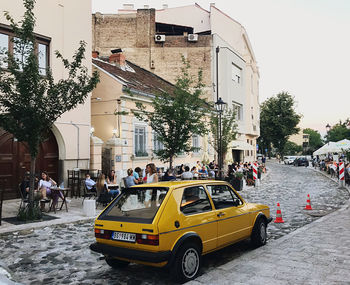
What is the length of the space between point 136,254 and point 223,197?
6.99 ft

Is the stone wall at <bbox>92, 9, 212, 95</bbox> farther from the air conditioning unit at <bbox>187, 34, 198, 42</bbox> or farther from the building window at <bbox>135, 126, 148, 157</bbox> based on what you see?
the building window at <bbox>135, 126, 148, 157</bbox>

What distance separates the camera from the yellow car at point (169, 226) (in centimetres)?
454

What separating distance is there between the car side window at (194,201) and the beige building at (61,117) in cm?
974

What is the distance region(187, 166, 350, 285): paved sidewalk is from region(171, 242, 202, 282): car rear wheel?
0.43ft

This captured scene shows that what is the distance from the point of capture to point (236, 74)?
32844 mm

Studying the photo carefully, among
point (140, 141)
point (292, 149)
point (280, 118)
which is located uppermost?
point (280, 118)

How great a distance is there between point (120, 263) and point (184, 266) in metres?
1.33

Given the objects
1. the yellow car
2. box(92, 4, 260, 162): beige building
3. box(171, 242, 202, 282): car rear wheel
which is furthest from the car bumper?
box(92, 4, 260, 162): beige building

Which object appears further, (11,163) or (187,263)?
(11,163)

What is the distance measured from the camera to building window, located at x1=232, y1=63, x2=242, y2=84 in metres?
32.0

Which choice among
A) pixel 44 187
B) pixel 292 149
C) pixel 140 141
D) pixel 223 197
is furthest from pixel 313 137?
pixel 223 197

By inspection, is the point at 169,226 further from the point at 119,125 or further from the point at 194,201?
the point at 119,125

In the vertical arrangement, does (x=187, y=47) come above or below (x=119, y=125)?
above

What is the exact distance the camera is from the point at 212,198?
18.6 feet
